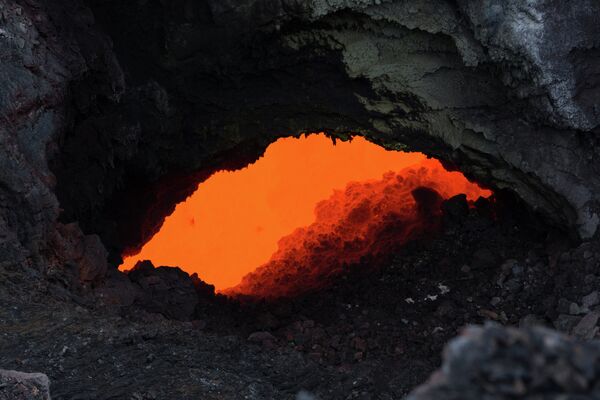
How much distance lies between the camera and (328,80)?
6195mm

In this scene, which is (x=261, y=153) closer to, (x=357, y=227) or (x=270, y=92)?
(x=270, y=92)

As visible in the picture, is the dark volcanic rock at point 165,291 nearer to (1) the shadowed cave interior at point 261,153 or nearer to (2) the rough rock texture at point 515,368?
(1) the shadowed cave interior at point 261,153

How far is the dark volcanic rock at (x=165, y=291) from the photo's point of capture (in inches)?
228

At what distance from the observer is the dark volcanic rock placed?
580 cm

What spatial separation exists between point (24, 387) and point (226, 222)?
718cm

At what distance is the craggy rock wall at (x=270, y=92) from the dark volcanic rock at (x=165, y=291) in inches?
27.4

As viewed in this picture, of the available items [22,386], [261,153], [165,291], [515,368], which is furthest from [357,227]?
[515,368]

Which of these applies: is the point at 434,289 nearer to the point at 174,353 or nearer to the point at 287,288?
the point at 287,288

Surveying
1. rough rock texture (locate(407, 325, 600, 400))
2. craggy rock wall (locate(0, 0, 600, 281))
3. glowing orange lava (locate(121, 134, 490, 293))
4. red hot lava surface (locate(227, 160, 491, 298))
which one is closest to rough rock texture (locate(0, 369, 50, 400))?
craggy rock wall (locate(0, 0, 600, 281))

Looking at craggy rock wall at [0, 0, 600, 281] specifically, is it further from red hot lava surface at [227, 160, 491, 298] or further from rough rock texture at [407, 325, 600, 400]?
rough rock texture at [407, 325, 600, 400]

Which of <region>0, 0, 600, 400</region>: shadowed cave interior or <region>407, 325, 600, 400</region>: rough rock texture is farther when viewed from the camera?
<region>0, 0, 600, 400</region>: shadowed cave interior

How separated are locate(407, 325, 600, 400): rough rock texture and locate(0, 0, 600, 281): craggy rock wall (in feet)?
12.5

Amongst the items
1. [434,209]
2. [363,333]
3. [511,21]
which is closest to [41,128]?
[363,333]

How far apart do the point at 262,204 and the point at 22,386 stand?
7235mm
